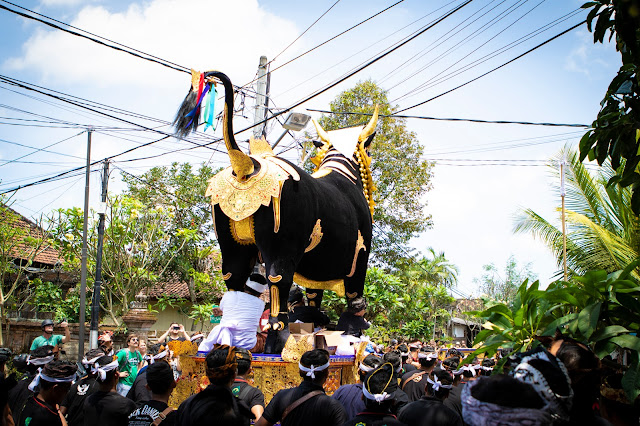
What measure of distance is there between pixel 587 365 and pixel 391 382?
1.34 meters

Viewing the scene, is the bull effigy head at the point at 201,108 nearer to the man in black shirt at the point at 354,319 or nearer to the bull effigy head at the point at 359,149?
the bull effigy head at the point at 359,149

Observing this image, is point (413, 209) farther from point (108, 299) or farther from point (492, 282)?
point (492, 282)

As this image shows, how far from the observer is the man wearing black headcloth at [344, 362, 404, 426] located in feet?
A: 11.9

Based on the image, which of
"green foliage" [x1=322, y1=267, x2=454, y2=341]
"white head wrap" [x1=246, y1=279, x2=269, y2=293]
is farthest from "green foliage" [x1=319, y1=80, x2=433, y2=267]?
"white head wrap" [x1=246, y1=279, x2=269, y2=293]

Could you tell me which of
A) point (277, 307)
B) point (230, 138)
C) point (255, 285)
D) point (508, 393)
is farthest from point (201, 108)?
point (508, 393)

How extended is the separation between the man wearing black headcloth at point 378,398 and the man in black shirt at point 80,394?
2.44m

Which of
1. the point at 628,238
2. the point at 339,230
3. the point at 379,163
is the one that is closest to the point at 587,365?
the point at 339,230

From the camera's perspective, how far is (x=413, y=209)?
19.6 m

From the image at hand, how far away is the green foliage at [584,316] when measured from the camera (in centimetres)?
379

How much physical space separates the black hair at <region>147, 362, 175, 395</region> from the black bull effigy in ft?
7.02

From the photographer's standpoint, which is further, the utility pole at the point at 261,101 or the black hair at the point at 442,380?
the utility pole at the point at 261,101

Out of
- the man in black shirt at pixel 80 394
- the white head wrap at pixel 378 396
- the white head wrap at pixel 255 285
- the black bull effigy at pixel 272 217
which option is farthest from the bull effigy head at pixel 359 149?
the white head wrap at pixel 378 396

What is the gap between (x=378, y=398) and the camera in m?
3.65

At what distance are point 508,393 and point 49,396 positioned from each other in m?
3.42
